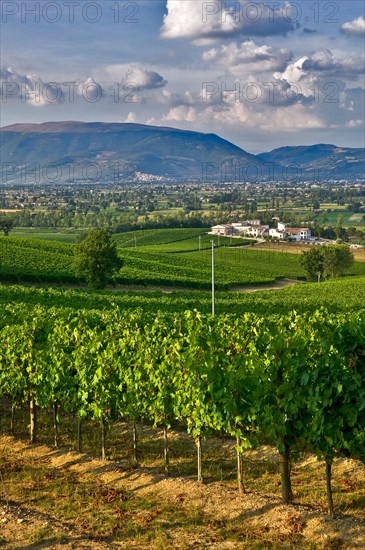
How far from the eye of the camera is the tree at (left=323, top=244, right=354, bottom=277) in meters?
103

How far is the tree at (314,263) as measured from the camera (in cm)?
10325

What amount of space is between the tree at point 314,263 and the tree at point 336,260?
814 millimetres

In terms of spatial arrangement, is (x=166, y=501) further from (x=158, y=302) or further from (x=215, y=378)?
(x=158, y=302)

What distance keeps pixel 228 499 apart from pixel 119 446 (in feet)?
20.2

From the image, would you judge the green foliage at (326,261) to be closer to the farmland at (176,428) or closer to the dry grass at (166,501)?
the farmland at (176,428)

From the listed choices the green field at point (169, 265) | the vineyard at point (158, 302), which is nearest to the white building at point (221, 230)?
the green field at point (169, 265)

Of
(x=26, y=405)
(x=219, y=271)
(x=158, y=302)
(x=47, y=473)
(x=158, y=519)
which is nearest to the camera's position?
(x=158, y=519)

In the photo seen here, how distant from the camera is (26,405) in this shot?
25.5 meters

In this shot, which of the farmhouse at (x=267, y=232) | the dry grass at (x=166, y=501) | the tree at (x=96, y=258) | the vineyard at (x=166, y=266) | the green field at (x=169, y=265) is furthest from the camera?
the farmhouse at (x=267, y=232)

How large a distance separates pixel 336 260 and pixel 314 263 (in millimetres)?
3812

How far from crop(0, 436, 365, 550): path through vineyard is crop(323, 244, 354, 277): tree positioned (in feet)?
289

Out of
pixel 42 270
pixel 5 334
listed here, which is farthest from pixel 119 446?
pixel 42 270

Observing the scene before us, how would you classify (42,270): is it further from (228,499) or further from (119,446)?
(228,499)

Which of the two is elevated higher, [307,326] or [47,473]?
[307,326]
